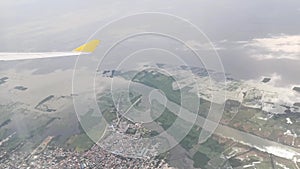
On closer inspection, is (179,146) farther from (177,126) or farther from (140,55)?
(140,55)

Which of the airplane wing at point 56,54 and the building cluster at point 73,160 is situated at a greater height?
the airplane wing at point 56,54

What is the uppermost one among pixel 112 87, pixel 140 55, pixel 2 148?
pixel 140 55

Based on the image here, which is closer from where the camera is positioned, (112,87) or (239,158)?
(239,158)

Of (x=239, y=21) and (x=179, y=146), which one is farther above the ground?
(x=239, y=21)

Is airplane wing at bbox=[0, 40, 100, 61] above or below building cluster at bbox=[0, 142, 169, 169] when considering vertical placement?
above

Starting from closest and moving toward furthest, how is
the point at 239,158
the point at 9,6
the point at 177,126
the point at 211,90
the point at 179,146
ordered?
1. the point at 239,158
2. the point at 179,146
3. the point at 177,126
4. the point at 211,90
5. the point at 9,6

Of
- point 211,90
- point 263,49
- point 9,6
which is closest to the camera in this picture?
point 211,90

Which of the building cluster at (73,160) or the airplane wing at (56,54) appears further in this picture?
the building cluster at (73,160)

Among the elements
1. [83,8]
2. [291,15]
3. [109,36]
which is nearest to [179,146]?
[109,36]

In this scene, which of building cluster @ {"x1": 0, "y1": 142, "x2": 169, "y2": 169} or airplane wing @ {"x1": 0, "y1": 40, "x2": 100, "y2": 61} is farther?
building cluster @ {"x1": 0, "y1": 142, "x2": 169, "y2": 169}

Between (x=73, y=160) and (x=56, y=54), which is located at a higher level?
(x=56, y=54)

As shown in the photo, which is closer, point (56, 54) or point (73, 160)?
point (56, 54)
